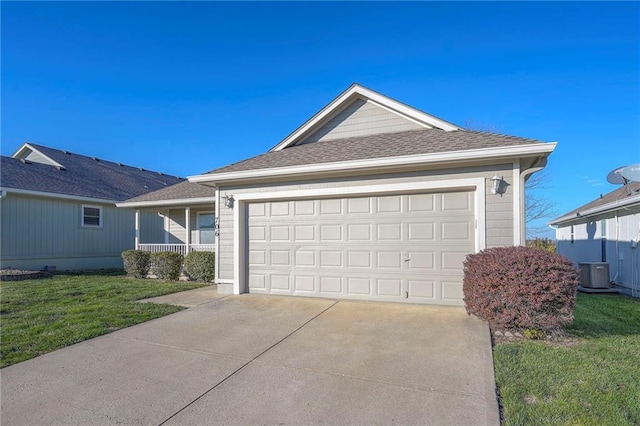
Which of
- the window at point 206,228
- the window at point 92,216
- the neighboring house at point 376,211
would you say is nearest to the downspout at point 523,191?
the neighboring house at point 376,211

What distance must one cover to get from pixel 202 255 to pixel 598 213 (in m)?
13.6

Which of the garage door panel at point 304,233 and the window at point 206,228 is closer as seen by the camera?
the garage door panel at point 304,233

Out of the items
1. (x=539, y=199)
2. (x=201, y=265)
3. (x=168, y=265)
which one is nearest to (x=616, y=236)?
(x=539, y=199)

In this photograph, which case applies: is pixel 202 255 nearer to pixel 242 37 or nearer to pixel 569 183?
pixel 242 37

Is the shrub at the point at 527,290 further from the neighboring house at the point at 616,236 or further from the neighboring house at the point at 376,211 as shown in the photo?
the neighboring house at the point at 616,236

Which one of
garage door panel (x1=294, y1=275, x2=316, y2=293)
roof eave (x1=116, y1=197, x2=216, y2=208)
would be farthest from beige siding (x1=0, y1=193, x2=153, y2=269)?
garage door panel (x1=294, y1=275, x2=316, y2=293)

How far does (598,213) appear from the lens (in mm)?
10852

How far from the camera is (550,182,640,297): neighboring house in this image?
866 cm

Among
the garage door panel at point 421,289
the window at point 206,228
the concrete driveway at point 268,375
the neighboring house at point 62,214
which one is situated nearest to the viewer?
the concrete driveway at point 268,375

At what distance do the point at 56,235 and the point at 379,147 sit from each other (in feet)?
46.0

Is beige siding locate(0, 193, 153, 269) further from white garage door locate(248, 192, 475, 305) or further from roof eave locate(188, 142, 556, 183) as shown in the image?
white garage door locate(248, 192, 475, 305)

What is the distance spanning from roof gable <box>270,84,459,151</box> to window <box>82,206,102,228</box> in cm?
1039

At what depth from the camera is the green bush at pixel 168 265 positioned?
11.1m

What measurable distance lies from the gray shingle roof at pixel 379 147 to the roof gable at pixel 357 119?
342 mm
